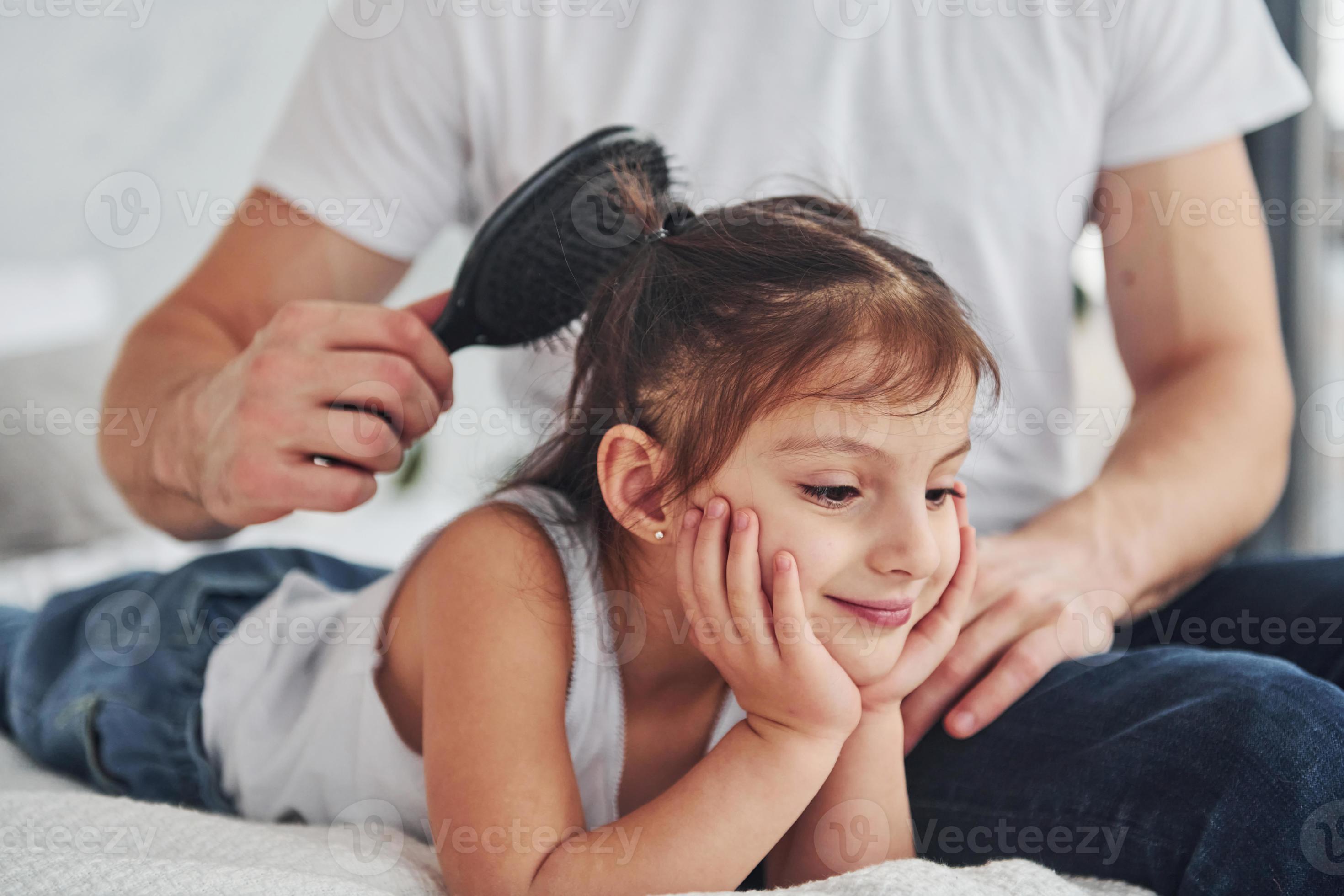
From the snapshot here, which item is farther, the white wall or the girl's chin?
the white wall

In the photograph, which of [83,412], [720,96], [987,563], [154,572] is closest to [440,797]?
[987,563]

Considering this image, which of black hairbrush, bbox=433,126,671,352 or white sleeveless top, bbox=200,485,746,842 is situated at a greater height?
black hairbrush, bbox=433,126,671,352

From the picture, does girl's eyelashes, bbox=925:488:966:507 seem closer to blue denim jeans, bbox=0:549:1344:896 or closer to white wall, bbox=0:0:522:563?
blue denim jeans, bbox=0:549:1344:896

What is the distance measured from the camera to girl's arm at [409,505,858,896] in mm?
535

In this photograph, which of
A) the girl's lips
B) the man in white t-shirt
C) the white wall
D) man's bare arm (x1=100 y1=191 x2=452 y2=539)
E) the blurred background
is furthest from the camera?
the white wall

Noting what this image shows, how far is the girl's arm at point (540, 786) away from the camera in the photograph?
0.53 m

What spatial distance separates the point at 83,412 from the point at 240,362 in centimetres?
104

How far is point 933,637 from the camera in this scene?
0.63 meters

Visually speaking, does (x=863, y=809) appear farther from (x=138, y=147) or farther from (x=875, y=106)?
(x=138, y=147)

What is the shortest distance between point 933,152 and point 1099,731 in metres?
0.53

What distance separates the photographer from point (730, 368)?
59cm

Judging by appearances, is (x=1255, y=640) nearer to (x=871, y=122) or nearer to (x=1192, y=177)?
(x=1192, y=177)

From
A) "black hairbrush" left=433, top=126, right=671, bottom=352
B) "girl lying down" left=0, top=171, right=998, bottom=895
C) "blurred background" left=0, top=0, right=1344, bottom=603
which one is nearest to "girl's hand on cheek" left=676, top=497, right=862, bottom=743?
"girl lying down" left=0, top=171, right=998, bottom=895

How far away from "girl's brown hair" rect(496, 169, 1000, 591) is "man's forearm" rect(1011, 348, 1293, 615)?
0.19 meters
